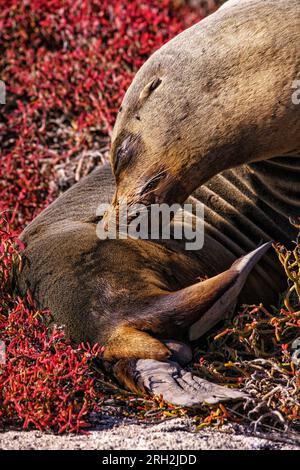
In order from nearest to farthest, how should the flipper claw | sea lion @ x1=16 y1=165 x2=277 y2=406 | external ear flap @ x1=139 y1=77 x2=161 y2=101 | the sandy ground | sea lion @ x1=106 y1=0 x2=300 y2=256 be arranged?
the sandy ground → the flipper claw → sea lion @ x1=16 y1=165 x2=277 y2=406 → sea lion @ x1=106 y1=0 x2=300 y2=256 → external ear flap @ x1=139 y1=77 x2=161 y2=101

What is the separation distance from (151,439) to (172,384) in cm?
26

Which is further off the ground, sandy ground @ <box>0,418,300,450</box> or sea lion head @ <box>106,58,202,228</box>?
sea lion head @ <box>106,58,202,228</box>

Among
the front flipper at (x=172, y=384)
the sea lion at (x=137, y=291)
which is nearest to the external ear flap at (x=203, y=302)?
the sea lion at (x=137, y=291)

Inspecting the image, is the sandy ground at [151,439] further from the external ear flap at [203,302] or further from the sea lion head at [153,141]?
the sea lion head at [153,141]

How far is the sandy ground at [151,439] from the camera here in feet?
10.0

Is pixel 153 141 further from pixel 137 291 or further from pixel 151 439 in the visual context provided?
pixel 151 439

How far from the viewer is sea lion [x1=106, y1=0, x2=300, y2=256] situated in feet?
11.7

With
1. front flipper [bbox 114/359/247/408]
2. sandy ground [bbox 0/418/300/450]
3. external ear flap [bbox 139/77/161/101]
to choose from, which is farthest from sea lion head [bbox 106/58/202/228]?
sandy ground [bbox 0/418/300/450]

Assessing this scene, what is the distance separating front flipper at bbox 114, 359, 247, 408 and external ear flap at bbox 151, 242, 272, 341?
0.56ft

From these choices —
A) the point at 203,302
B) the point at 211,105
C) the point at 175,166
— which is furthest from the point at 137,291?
the point at 211,105

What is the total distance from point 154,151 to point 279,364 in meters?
0.89

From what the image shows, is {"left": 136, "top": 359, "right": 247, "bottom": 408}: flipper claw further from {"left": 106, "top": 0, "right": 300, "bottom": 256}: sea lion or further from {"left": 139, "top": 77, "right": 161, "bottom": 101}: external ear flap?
{"left": 139, "top": 77, "right": 161, "bottom": 101}: external ear flap
